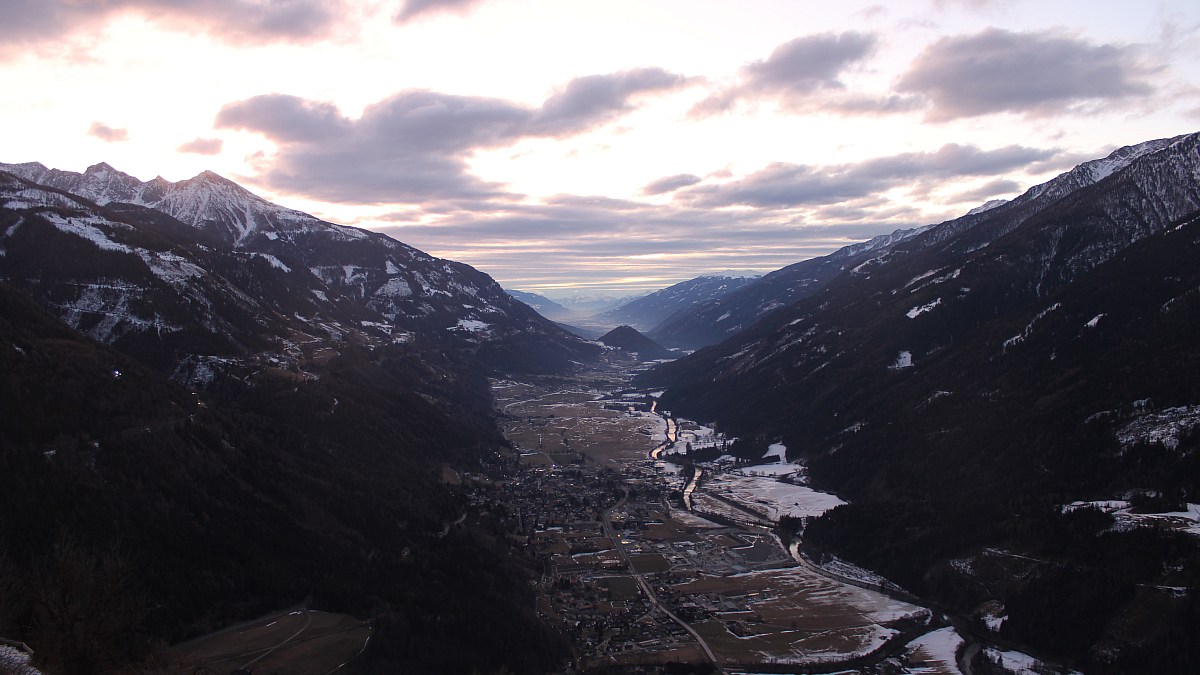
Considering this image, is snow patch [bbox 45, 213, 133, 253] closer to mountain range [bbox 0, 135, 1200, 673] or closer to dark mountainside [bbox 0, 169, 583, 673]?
mountain range [bbox 0, 135, 1200, 673]

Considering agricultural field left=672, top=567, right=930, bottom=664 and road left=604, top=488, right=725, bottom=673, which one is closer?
road left=604, top=488, right=725, bottom=673

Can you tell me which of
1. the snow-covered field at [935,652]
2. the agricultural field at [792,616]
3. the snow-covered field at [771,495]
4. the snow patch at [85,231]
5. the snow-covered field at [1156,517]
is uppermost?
the snow patch at [85,231]

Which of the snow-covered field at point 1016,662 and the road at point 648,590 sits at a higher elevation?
the road at point 648,590

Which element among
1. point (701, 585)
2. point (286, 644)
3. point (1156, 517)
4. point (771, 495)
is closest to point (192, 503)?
point (286, 644)

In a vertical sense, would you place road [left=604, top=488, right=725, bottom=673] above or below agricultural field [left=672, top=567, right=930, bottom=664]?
above

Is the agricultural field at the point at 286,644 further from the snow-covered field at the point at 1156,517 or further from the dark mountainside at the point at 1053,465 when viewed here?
the snow-covered field at the point at 1156,517

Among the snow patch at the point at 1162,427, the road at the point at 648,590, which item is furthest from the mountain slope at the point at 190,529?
the snow patch at the point at 1162,427

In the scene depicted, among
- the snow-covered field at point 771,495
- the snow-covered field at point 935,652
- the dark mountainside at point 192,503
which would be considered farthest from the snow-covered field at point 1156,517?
the dark mountainside at point 192,503

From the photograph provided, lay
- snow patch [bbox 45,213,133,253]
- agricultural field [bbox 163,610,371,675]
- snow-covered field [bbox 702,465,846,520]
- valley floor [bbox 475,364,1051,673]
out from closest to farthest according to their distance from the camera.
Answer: agricultural field [bbox 163,610,371,675], valley floor [bbox 475,364,1051,673], snow-covered field [bbox 702,465,846,520], snow patch [bbox 45,213,133,253]

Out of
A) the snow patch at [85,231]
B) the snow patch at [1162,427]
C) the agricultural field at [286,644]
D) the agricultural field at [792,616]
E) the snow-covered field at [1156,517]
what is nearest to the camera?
the agricultural field at [286,644]

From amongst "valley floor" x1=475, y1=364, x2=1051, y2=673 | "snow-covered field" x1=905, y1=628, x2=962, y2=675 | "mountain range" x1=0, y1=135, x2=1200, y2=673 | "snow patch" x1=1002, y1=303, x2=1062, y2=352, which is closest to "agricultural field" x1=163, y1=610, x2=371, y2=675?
"mountain range" x1=0, y1=135, x2=1200, y2=673

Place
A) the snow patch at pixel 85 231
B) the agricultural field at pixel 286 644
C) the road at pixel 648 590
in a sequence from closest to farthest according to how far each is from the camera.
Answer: the agricultural field at pixel 286 644
the road at pixel 648 590
the snow patch at pixel 85 231

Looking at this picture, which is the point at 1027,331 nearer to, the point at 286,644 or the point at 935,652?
the point at 935,652

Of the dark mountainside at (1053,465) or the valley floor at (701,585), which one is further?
the valley floor at (701,585)
